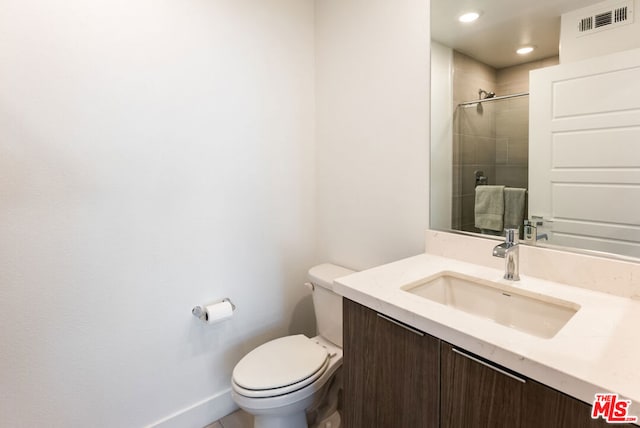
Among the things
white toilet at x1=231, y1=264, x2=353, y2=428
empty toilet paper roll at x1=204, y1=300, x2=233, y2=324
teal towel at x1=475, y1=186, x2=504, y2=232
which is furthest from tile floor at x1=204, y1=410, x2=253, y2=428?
teal towel at x1=475, y1=186, x2=504, y2=232

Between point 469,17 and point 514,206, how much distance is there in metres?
0.81

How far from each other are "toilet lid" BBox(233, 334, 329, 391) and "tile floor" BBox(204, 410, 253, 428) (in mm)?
Result: 444

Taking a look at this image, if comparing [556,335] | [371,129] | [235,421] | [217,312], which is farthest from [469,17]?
[235,421]

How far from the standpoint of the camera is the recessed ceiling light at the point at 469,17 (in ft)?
4.54

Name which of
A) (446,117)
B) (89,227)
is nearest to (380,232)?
(446,117)

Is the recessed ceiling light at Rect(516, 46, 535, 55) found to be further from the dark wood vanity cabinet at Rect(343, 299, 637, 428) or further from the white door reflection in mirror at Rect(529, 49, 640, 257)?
the dark wood vanity cabinet at Rect(343, 299, 637, 428)

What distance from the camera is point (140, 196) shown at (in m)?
1.48

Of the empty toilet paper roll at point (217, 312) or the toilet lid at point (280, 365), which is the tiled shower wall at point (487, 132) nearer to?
the toilet lid at point (280, 365)

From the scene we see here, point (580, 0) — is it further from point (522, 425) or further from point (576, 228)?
point (522, 425)

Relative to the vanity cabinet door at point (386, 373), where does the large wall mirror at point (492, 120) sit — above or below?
above

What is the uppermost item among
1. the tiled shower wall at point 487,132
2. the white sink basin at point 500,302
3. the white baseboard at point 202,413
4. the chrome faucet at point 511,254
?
the tiled shower wall at point 487,132

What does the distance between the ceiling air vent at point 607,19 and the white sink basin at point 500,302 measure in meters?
0.88

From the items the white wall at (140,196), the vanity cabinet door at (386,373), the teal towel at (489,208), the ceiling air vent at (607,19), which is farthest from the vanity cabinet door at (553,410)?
the white wall at (140,196)

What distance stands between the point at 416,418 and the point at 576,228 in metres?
0.83
